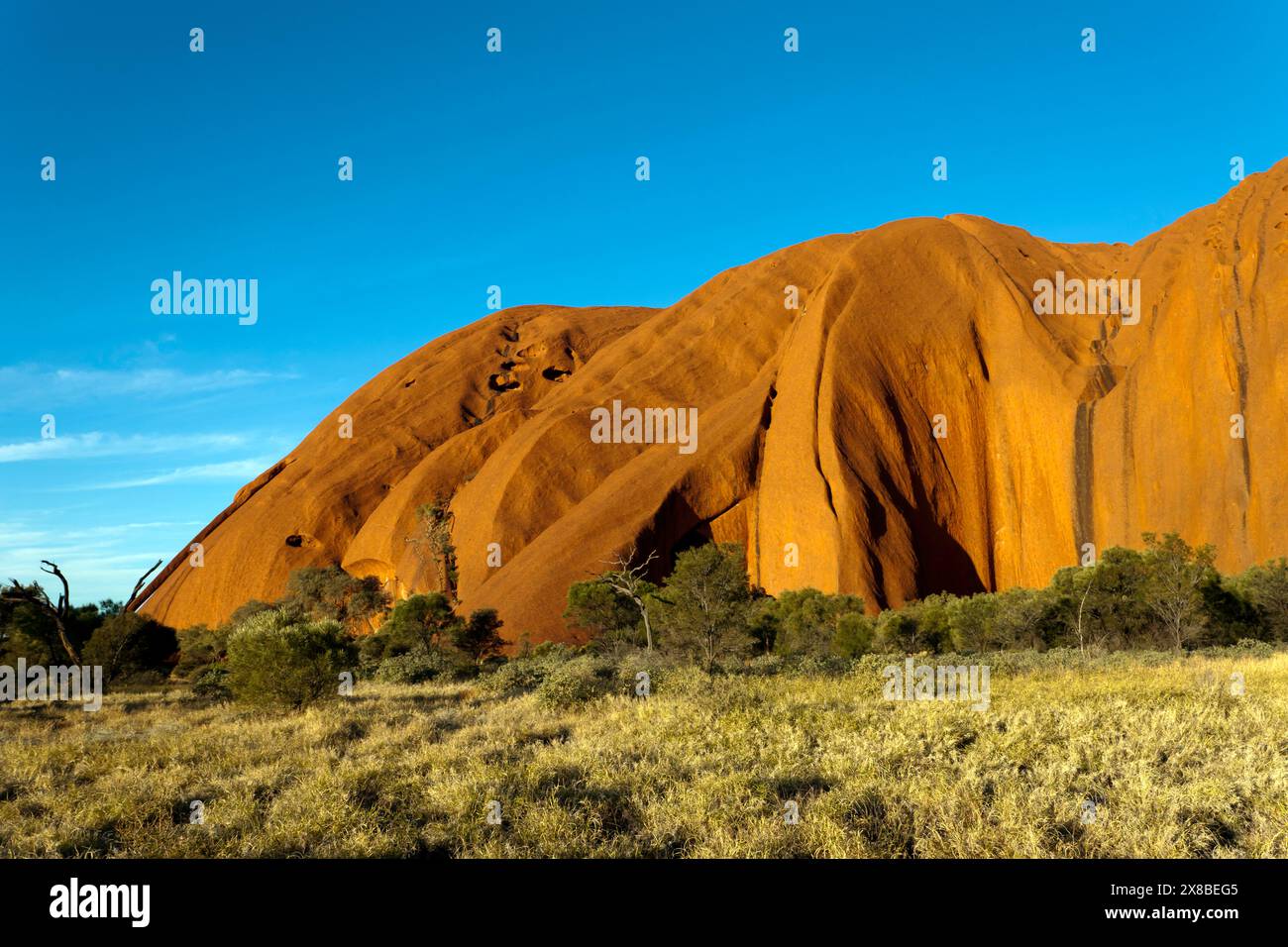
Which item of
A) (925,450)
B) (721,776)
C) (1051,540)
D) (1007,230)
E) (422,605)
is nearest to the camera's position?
(721,776)

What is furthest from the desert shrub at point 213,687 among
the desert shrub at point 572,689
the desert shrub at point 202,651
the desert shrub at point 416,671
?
the desert shrub at point 202,651

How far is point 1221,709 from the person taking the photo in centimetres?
1012

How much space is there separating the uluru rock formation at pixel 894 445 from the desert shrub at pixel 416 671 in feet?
63.4

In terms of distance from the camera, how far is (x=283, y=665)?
15359 mm

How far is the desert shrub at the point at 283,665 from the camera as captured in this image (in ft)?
49.8

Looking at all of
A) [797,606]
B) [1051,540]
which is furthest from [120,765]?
[1051,540]

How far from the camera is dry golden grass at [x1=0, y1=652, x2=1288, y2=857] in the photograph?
20.0 ft

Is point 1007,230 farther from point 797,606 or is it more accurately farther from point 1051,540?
point 797,606

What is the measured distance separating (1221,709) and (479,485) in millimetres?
53398

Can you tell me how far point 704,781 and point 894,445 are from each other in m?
45.0

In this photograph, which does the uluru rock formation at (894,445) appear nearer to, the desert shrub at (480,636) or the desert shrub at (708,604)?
the desert shrub at (480,636)

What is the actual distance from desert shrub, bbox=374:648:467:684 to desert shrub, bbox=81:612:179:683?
34.9 ft

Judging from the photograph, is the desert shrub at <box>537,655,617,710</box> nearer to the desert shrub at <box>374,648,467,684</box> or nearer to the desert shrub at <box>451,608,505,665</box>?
the desert shrub at <box>374,648,467,684</box>
